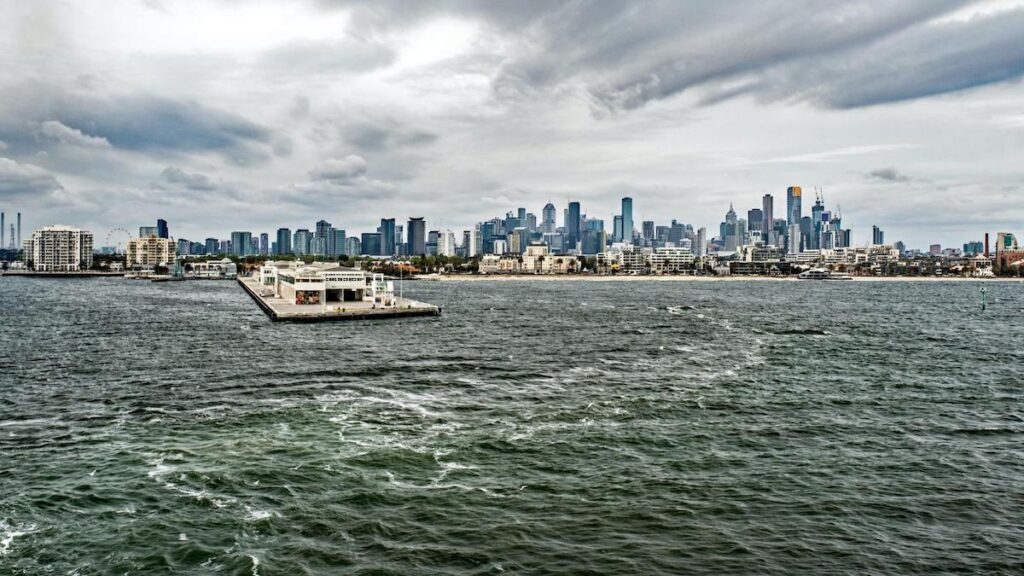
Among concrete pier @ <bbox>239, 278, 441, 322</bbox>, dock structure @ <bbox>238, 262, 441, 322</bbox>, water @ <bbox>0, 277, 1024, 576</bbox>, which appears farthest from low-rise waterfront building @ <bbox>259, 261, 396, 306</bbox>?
water @ <bbox>0, 277, 1024, 576</bbox>

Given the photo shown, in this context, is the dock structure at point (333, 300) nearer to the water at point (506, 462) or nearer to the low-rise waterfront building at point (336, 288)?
the low-rise waterfront building at point (336, 288)

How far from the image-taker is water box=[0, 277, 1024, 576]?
69.4ft

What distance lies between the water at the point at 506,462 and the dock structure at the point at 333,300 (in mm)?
31628

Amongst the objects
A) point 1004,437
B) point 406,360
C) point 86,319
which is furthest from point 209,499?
point 86,319

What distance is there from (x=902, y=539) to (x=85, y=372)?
5328 cm

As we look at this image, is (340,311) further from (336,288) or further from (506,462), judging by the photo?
(506,462)

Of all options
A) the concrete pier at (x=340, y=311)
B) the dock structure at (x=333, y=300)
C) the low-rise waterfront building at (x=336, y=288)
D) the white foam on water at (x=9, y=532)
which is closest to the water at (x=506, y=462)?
the white foam on water at (x=9, y=532)

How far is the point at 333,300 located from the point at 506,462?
316ft

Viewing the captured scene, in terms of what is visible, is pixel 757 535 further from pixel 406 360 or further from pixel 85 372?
pixel 85 372

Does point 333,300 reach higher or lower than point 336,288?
lower

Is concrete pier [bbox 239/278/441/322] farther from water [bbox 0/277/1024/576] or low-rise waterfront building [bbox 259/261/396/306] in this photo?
water [bbox 0/277/1024/576]

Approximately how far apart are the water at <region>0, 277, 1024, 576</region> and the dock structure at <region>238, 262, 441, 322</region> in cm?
3163

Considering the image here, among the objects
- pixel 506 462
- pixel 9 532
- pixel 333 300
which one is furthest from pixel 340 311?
pixel 9 532

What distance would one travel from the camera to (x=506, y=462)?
29219mm
